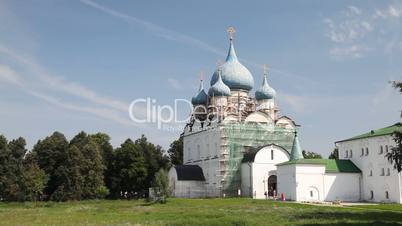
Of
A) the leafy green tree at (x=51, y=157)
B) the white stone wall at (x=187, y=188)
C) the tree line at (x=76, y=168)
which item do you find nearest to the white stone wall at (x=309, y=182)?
the white stone wall at (x=187, y=188)

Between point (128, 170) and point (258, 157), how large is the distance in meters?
19.0

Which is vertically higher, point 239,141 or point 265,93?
point 265,93

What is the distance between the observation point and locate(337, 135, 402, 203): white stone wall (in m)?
45.2

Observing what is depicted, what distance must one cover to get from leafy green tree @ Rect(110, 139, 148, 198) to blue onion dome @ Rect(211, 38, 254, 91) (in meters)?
13.1

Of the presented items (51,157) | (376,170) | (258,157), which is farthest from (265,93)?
(51,157)

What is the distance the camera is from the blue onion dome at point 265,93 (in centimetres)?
6212

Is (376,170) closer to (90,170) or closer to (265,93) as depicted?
(265,93)

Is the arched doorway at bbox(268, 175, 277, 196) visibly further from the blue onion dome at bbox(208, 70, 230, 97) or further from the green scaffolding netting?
the blue onion dome at bbox(208, 70, 230, 97)

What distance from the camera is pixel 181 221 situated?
2569 centimetres

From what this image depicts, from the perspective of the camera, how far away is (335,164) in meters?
49.8

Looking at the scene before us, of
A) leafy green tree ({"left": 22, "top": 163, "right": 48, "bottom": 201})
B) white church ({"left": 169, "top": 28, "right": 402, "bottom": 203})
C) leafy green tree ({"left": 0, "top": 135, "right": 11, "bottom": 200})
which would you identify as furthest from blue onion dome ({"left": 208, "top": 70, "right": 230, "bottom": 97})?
leafy green tree ({"left": 0, "top": 135, "right": 11, "bottom": 200})

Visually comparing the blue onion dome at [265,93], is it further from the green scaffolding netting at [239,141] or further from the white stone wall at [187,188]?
the white stone wall at [187,188]

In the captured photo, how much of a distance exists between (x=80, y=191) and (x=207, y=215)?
3348 cm

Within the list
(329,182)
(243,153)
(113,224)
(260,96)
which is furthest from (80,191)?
(113,224)
